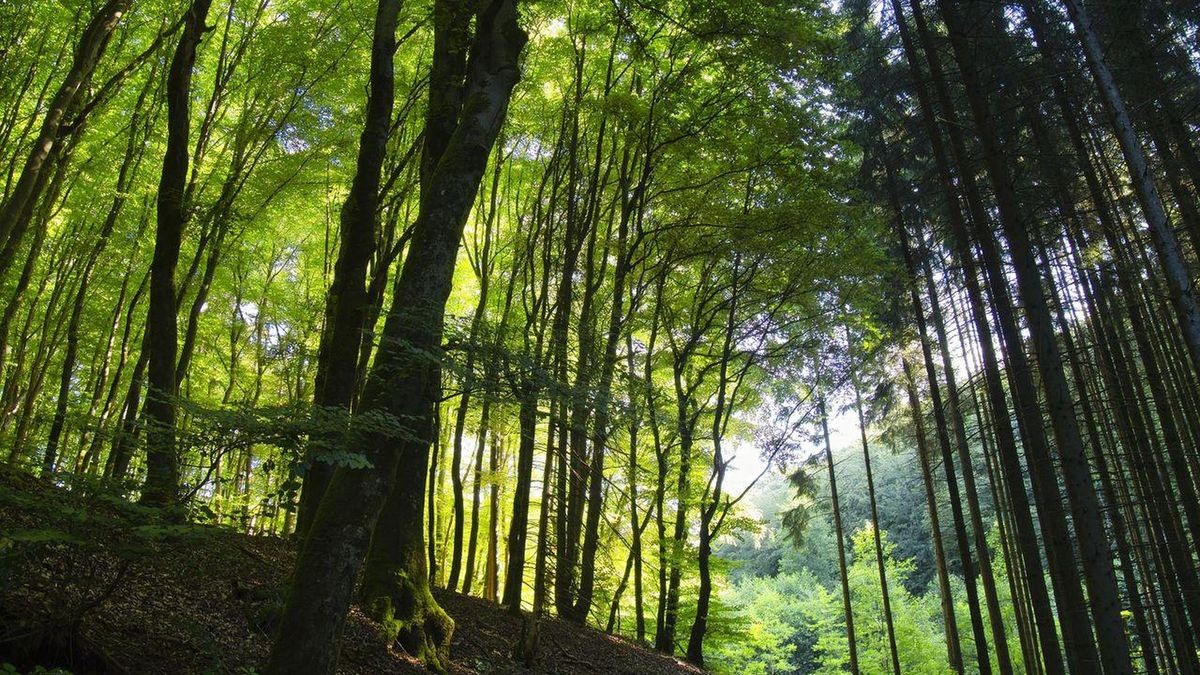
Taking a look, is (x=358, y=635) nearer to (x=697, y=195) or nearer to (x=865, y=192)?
(x=697, y=195)

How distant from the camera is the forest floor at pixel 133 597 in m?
2.89

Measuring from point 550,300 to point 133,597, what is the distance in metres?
9.49

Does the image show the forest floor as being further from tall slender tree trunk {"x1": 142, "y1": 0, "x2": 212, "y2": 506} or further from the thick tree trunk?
tall slender tree trunk {"x1": 142, "y1": 0, "x2": 212, "y2": 506}

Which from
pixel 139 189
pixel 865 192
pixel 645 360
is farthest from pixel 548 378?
pixel 865 192

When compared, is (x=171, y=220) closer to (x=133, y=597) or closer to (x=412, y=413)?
(x=133, y=597)

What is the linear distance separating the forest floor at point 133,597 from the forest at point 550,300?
31 millimetres

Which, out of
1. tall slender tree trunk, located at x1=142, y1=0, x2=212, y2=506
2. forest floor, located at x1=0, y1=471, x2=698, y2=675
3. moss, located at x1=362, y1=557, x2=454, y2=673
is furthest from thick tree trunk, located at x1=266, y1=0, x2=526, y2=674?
tall slender tree trunk, located at x1=142, y1=0, x2=212, y2=506

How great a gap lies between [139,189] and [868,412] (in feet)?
48.5

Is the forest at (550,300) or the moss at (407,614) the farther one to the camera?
the moss at (407,614)

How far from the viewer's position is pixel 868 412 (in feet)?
48.6

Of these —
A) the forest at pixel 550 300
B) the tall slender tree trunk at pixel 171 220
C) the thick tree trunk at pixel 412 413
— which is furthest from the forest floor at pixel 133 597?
the tall slender tree trunk at pixel 171 220

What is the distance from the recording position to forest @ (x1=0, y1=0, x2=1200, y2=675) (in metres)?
3.89

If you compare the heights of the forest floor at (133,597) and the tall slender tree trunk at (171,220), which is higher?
the tall slender tree trunk at (171,220)

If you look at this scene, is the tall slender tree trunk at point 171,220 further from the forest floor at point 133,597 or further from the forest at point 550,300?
the forest floor at point 133,597
